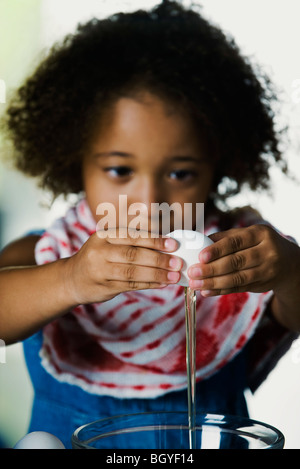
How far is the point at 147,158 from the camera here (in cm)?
78

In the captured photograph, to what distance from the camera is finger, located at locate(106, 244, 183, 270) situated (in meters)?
0.50

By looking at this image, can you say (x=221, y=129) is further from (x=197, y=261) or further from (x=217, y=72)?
(x=197, y=261)

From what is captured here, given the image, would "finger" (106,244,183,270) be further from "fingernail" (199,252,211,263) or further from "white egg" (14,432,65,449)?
"white egg" (14,432,65,449)

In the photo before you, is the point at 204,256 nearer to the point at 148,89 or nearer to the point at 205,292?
the point at 205,292

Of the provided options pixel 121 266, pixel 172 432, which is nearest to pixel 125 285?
pixel 121 266

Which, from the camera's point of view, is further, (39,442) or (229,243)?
(229,243)

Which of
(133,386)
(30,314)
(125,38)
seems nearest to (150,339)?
(133,386)

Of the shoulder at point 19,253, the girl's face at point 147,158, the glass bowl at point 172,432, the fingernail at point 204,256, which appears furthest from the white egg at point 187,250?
the shoulder at point 19,253

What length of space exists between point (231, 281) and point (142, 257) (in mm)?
90

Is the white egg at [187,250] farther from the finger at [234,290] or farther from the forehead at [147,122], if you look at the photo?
the forehead at [147,122]

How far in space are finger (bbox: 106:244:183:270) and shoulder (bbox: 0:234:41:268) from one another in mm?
356

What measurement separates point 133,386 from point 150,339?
2.8 inches
